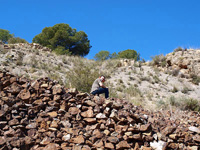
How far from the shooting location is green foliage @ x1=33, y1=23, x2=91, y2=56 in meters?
29.4

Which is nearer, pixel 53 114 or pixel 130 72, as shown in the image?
pixel 53 114

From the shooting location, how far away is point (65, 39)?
29734 millimetres

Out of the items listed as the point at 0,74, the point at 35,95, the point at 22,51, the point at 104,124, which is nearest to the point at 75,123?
the point at 104,124

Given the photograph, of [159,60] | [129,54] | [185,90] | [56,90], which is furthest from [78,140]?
[129,54]

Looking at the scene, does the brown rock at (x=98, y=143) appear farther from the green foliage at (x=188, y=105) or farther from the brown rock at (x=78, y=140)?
the green foliage at (x=188, y=105)

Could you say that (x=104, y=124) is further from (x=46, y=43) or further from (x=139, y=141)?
(x=46, y=43)

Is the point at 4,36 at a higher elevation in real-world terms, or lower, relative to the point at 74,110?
higher

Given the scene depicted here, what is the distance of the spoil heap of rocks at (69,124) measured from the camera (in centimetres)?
585

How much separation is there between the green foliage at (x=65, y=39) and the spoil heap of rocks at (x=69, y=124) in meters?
22.3

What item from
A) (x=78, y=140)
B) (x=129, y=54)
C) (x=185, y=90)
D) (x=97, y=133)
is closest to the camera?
(x=78, y=140)

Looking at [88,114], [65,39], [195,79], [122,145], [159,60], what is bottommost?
[122,145]

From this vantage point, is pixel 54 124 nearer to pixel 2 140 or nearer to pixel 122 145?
pixel 2 140

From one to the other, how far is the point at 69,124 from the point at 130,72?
15.8 meters

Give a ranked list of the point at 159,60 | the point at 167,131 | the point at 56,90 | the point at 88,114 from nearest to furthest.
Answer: the point at 88,114, the point at 167,131, the point at 56,90, the point at 159,60
